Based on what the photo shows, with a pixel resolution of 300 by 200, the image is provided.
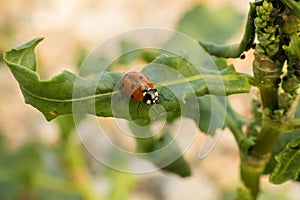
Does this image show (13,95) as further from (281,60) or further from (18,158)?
(281,60)

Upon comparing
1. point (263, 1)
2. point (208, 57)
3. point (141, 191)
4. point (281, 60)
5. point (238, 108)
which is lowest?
point (141, 191)

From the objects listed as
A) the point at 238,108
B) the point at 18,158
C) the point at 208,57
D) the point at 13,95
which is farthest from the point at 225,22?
the point at 13,95


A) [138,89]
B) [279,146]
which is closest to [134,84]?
[138,89]

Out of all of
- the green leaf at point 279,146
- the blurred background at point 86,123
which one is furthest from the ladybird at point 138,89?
the blurred background at point 86,123

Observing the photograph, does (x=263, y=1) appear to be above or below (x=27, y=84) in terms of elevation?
above

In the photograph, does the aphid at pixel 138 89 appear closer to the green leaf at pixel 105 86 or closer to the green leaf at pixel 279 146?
the green leaf at pixel 105 86

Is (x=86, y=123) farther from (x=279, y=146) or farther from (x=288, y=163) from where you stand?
(x=288, y=163)

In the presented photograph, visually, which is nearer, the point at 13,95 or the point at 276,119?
the point at 276,119

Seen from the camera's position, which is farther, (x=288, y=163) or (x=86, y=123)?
(x=86, y=123)
